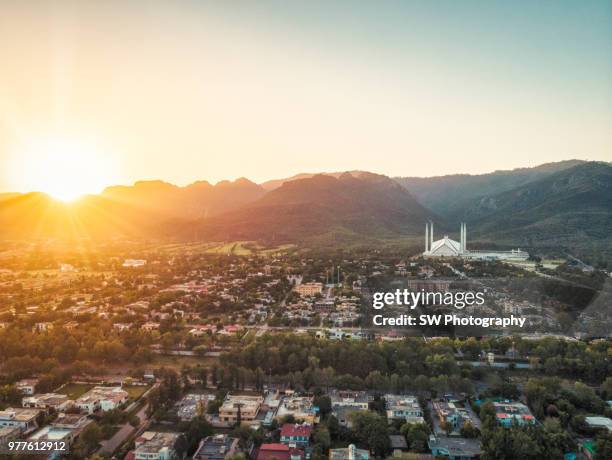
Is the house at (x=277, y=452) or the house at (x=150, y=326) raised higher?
the house at (x=150, y=326)

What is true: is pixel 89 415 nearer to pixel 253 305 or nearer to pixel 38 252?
pixel 253 305

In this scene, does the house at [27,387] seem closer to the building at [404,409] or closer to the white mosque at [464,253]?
the building at [404,409]

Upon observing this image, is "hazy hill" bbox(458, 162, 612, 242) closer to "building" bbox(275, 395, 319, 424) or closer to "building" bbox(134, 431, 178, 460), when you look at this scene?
"building" bbox(275, 395, 319, 424)

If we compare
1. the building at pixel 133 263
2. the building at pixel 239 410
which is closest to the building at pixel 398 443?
the building at pixel 239 410

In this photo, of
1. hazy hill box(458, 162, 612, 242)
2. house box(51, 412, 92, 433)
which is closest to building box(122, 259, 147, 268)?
house box(51, 412, 92, 433)

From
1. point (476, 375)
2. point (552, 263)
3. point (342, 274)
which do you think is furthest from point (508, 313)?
point (552, 263)

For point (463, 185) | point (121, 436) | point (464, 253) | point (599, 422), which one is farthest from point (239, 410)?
point (463, 185)
